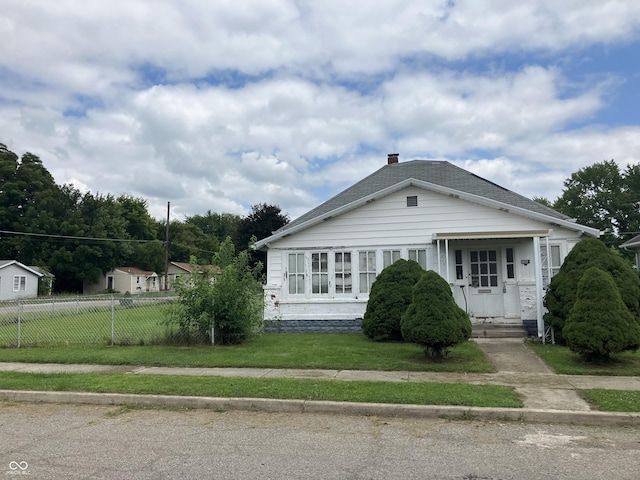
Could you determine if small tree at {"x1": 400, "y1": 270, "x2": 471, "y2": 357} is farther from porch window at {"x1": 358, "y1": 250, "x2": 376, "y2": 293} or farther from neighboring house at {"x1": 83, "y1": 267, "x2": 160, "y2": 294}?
neighboring house at {"x1": 83, "y1": 267, "x2": 160, "y2": 294}

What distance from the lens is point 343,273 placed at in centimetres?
1499

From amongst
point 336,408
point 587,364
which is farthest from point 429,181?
point 336,408

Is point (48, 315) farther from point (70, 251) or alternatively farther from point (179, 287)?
point (70, 251)

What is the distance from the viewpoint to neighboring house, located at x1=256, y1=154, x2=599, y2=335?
1384 centimetres

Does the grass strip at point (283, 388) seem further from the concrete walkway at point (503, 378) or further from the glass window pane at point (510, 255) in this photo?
the glass window pane at point (510, 255)

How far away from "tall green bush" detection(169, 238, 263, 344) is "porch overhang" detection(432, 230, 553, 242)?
5355 mm

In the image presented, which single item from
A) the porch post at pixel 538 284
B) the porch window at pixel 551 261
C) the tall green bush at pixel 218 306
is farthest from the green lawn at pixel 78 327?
the porch window at pixel 551 261

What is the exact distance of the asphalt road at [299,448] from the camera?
461 centimetres

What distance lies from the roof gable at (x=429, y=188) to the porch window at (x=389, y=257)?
1.67 metres

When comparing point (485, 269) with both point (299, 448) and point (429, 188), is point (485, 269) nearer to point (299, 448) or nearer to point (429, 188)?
point (429, 188)

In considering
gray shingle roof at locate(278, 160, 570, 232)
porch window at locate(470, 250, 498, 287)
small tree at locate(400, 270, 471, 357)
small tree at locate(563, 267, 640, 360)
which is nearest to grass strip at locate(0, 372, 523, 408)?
small tree at locate(400, 270, 471, 357)

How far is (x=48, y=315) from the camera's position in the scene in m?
18.3

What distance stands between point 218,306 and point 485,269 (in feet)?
25.2

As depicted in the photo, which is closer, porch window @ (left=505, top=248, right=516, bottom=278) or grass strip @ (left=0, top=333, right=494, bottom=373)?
grass strip @ (left=0, top=333, right=494, bottom=373)
